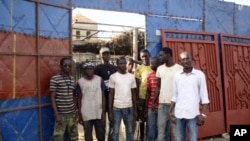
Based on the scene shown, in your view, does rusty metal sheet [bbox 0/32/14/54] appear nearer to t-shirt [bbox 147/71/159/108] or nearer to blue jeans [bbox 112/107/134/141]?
blue jeans [bbox 112/107/134/141]

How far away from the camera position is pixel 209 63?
775 centimetres

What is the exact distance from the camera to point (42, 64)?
5.29m

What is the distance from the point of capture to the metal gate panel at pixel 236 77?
26.7ft

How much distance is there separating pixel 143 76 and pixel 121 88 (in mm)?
732

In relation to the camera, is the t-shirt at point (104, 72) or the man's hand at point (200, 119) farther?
the t-shirt at point (104, 72)

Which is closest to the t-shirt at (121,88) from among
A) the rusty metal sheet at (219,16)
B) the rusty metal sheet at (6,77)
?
the rusty metal sheet at (6,77)

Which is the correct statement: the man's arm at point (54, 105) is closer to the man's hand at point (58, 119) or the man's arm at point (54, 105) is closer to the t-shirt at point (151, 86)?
the man's hand at point (58, 119)

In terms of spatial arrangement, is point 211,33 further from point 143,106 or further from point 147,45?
point 143,106

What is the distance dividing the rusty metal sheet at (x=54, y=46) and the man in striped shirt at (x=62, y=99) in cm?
34

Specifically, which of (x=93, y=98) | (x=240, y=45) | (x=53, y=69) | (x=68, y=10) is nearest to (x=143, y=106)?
(x=93, y=98)

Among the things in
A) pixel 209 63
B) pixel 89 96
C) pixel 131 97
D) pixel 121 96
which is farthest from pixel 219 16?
pixel 89 96

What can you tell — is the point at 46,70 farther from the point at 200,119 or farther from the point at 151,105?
the point at 200,119

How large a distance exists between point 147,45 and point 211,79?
1.91 meters

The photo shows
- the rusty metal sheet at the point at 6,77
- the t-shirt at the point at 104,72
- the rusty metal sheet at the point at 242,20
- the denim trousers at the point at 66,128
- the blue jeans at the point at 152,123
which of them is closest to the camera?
the rusty metal sheet at the point at 6,77
